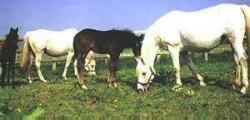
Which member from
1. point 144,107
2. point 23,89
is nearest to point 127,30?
point 23,89

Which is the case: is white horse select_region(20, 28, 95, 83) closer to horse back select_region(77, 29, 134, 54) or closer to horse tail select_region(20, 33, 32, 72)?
horse tail select_region(20, 33, 32, 72)

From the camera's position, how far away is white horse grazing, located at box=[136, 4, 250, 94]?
38.4ft

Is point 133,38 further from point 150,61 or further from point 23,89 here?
point 23,89

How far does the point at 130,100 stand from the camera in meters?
11.2

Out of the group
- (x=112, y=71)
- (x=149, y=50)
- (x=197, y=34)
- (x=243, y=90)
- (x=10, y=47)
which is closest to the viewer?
(x=243, y=90)

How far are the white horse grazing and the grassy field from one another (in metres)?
0.64

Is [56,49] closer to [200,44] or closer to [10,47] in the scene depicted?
[10,47]

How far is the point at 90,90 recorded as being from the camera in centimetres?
1311

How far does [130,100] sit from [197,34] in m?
2.62

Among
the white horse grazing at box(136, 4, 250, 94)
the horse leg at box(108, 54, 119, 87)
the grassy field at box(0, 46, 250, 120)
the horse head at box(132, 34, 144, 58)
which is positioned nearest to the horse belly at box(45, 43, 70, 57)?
the grassy field at box(0, 46, 250, 120)

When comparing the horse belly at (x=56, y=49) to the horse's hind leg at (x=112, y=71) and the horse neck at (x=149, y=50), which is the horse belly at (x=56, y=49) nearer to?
the horse's hind leg at (x=112, y=71)

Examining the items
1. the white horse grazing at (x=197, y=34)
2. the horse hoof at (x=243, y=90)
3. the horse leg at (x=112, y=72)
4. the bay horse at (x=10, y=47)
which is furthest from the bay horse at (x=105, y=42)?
the horse hoof at (x=243, y=90)

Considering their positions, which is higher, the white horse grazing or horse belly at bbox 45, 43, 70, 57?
the white horse grazing

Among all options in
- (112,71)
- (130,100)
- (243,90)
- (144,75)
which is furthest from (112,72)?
(243,90)
